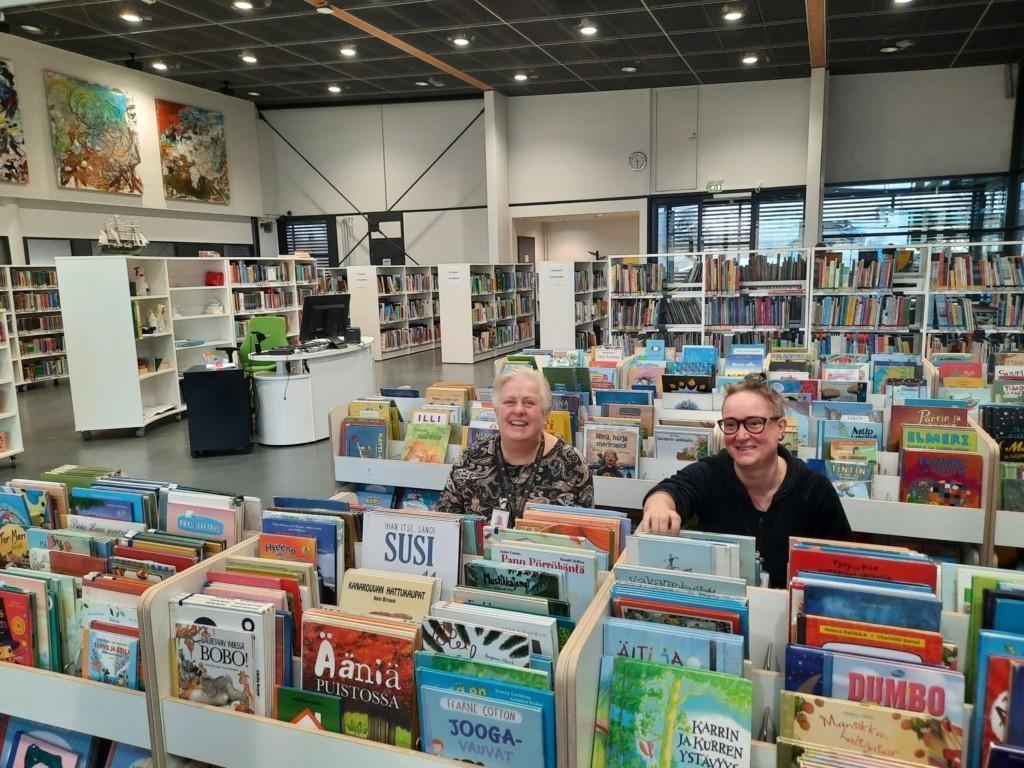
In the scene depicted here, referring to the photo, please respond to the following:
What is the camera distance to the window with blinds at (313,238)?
609 inches

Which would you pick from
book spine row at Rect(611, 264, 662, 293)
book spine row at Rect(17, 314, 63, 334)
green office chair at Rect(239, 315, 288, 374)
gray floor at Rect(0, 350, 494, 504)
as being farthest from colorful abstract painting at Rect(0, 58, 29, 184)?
book spine row at Rect(611, 264, 662, 293)

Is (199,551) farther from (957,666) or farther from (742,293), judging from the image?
(742,293)

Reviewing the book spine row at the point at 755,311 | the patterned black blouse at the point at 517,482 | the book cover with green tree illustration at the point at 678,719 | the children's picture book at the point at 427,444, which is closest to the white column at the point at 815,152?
the book spine row at the point at 755,311

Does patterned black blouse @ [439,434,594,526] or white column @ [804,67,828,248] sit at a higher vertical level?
white column @ [804,67,828,248]

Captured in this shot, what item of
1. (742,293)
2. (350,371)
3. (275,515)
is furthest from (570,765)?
(742,293)

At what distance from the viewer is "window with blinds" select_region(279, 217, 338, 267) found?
15.5 meters

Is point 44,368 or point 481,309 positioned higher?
point 481,309

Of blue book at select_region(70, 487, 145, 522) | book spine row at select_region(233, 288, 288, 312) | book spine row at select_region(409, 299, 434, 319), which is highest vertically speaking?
book spine row at select_region(233, 288, 288, 312)

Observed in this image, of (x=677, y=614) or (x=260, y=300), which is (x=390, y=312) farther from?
(x=677, y=614)

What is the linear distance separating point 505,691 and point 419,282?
1373 centimetres

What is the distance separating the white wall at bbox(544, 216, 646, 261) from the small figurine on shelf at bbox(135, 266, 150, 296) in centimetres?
915

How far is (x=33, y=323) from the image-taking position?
11.4 m

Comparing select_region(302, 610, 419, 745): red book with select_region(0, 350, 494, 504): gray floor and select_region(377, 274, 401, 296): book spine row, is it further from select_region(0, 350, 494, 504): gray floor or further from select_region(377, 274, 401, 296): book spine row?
select_region(377, 274, 401, 296): book spine row

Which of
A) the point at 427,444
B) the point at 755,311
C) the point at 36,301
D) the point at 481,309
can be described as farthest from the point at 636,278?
the point at 36,301
